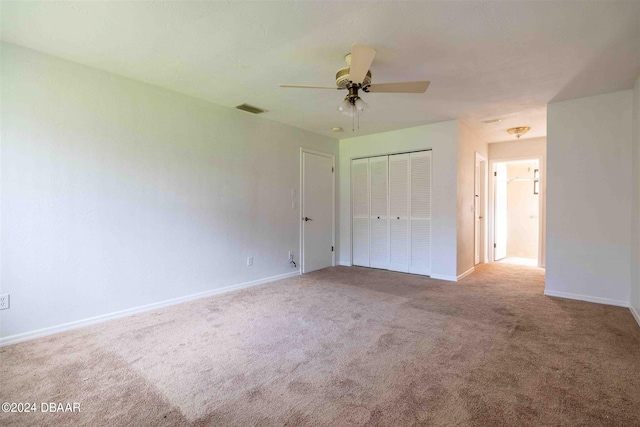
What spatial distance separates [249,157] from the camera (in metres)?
4.12

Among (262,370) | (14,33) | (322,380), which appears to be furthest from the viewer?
Answer: (14,33)

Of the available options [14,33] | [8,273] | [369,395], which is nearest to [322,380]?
[369,395]

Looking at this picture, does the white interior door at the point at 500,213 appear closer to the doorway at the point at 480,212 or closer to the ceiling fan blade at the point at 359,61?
the doorway at the point at 480,212

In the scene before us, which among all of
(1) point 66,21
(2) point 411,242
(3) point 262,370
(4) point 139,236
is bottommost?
(3) point 262,370

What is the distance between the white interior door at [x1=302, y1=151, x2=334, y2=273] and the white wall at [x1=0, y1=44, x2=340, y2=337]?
3.07 feet

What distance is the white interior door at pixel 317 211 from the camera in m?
4.99

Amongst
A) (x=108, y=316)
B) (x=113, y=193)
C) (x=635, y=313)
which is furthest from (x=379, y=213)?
(x=108, y=316)

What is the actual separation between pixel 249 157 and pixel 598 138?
166 inches

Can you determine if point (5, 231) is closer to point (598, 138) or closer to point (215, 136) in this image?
point (215, 136)

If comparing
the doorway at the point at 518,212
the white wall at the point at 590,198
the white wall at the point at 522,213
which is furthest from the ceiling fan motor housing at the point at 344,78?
the white wall at the point at 522,213

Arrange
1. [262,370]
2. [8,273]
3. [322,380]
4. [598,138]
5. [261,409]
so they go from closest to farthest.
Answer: [261,409]
[322,380]
[262,370]
[8,273]
[598,138]

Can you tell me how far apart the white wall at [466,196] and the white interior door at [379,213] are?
1.17 metres

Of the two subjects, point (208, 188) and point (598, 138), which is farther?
point (208, 188)

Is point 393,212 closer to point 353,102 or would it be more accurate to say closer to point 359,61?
point 353,102
